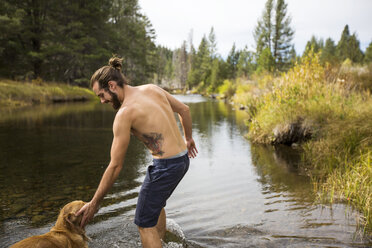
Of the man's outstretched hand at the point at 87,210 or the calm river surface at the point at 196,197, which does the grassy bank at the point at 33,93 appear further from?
the man's outstretched hand at the point at 87,210

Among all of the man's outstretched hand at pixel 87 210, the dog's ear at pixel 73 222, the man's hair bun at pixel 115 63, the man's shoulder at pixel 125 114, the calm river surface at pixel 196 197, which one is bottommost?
the calm river surface at pixel 196 197

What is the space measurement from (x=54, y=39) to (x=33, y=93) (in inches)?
395

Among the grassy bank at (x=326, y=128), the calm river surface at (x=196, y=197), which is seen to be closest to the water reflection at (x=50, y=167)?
the calm river surface at (x=196, y=197)

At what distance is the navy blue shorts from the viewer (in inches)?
116

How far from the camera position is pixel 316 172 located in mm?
6684

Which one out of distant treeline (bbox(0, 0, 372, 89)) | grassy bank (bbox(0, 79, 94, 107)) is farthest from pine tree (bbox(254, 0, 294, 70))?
grassy bank (bbox(0, 79, 94, 107))

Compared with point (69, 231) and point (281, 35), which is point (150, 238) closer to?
point (69, 231)

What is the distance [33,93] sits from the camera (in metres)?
24.0

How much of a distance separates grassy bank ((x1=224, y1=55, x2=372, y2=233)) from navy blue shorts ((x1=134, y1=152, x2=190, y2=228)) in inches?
108

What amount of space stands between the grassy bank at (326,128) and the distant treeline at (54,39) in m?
22.7

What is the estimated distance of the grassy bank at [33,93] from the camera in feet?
70.2

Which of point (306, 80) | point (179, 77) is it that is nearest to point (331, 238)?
point (306, 80)

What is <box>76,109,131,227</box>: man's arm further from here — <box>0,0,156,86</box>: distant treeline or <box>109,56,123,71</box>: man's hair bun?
<box>0,0,156,86</box>: distant treeline

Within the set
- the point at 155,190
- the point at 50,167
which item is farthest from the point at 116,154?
the point at 50,167
